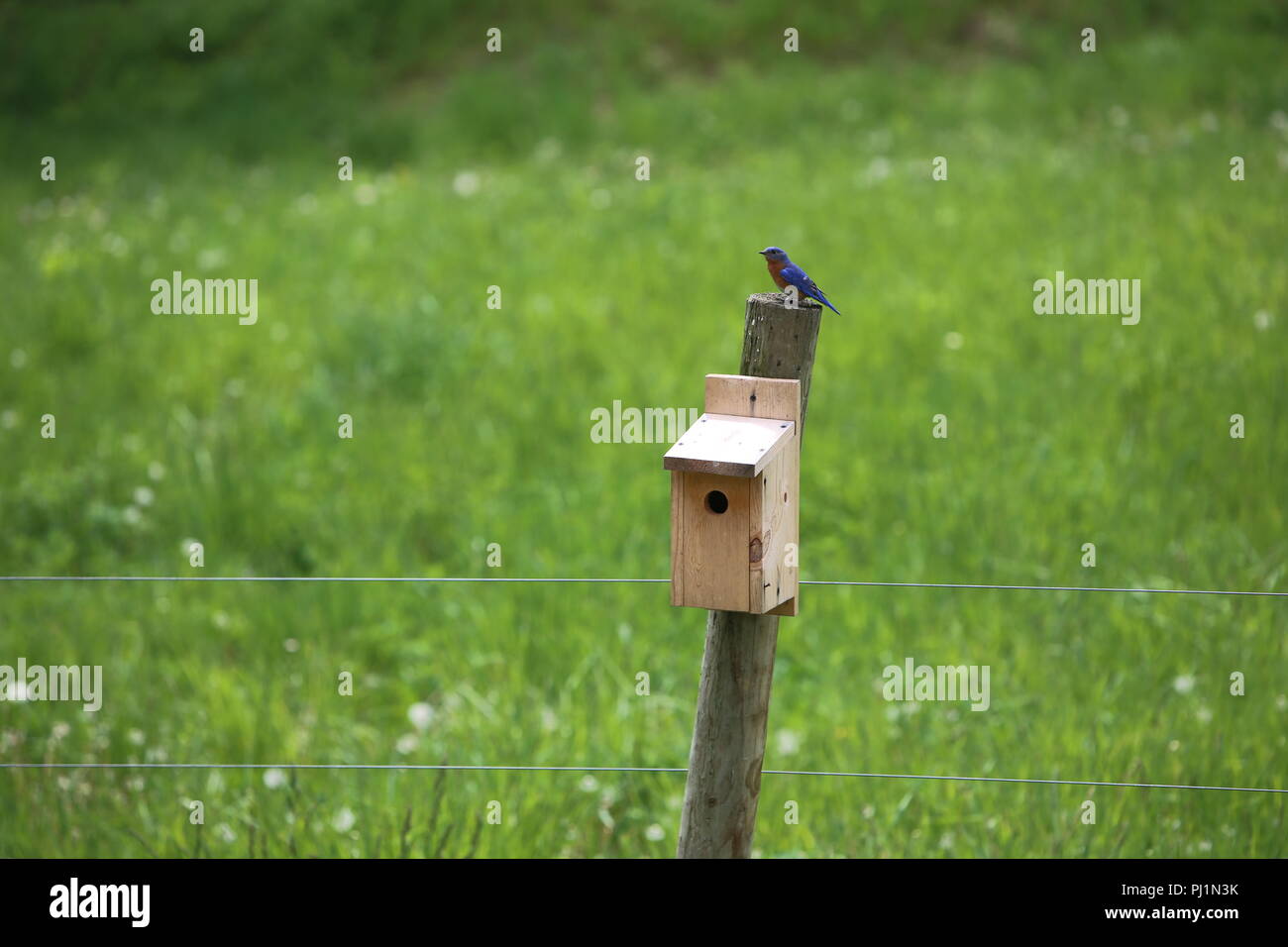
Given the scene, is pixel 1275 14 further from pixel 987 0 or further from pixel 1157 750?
pixel 1157 750

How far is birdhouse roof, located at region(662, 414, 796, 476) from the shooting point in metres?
2.82

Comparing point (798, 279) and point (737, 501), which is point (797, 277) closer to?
point (798, 279)

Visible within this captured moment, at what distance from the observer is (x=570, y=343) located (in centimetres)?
830

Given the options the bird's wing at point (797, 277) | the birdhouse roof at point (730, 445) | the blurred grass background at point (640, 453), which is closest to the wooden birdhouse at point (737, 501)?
the birdhouse roof at point (730, 445)

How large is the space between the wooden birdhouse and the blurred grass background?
128 centimetres

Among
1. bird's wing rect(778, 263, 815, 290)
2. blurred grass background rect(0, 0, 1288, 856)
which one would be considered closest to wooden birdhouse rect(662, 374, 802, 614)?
bird's wing rect(778, 263, 815, 290)

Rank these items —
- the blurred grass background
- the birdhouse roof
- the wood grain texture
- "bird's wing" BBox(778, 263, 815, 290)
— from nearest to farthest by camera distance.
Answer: the birdhouse roof, the wood grain texture, "bird's wing" BBox(778, 263, 815, 290), the blurred grass background

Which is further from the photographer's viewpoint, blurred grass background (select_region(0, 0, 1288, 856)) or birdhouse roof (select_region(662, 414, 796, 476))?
blurred grass background (select_region(0, 0, 1288, 856))

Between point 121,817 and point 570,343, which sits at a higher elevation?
point 570,343

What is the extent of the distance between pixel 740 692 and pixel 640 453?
4.10m

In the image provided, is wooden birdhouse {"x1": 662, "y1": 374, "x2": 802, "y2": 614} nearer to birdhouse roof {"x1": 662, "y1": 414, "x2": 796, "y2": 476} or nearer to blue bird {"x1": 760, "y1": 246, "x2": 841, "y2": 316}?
birdhouse roof {"x1": 662, "y1": 414, "x2": 796, "y2": 476}

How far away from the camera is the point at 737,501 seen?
2936 mm
